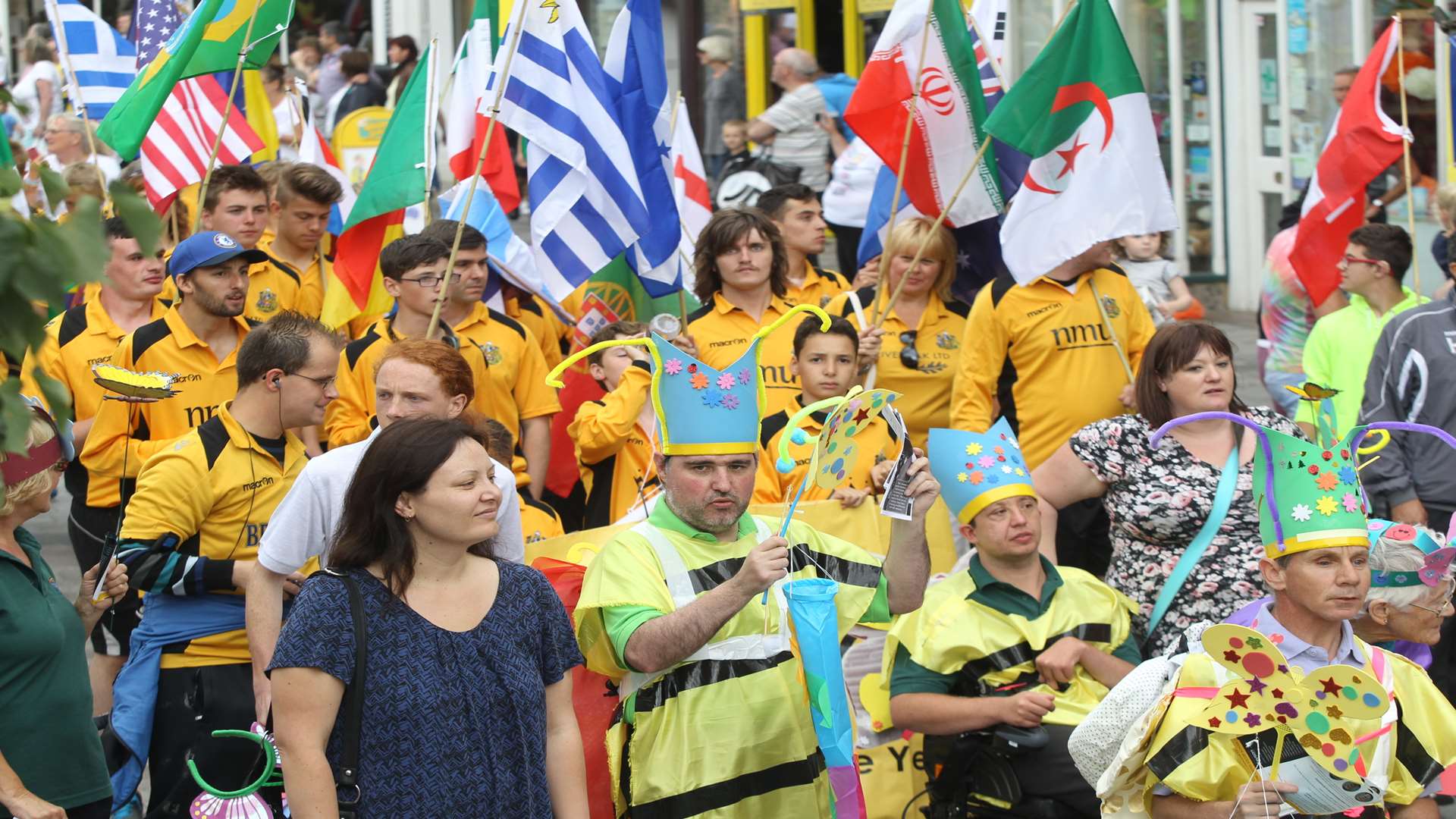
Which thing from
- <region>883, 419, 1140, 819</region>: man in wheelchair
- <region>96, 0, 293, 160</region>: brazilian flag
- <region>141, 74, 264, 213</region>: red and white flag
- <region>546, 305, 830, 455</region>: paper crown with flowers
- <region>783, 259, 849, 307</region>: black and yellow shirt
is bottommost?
<region>883, 419, 1140, 819</region>: man in wheelchair

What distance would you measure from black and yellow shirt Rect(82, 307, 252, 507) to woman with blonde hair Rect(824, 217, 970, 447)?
2429 mm

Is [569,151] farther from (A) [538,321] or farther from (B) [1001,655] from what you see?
(B) [1001,655]

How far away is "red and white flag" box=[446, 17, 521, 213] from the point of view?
8445 millimetres

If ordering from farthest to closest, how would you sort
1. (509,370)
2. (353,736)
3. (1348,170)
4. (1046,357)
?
(1348,170) < (509,370) < (1046,357) < (353,736)

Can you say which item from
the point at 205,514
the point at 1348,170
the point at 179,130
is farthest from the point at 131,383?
the point at 1348,170

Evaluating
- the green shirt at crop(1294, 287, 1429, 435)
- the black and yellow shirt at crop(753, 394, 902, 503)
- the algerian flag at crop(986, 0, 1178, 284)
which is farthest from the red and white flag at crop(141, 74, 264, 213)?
the green shirt at crop(1294, 287, 1429, 435)

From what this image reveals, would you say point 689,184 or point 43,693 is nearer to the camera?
point 43,693

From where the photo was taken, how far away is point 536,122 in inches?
277

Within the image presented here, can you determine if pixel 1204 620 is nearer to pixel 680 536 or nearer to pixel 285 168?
pixel 680 536

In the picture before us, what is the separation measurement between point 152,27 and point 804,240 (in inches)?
140

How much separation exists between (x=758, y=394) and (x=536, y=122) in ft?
9.76

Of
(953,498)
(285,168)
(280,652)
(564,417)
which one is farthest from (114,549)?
(285,168)

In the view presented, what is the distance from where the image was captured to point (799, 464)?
19.4 feet

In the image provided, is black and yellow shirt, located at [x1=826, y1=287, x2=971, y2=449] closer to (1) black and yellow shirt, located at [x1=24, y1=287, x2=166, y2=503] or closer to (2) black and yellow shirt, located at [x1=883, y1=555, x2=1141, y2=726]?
(2) black and yellow shirt, located at [x1=883, y1=555, x2=1141, y2=726]
